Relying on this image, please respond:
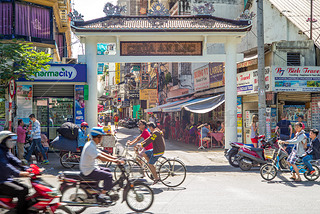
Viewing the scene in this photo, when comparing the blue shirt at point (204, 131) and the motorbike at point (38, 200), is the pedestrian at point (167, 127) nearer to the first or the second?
the blue shirt at point (204, 131)

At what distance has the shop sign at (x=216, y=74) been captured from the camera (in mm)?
22081

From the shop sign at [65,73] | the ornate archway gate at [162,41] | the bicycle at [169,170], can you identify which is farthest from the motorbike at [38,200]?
the shop sign at [65,73]

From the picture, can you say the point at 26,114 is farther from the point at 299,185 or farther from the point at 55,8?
the point at 299,185

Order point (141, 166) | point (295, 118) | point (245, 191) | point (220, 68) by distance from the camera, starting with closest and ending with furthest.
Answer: point (245, 191) < point (141, 166) < point (295, 118) < point (220, 68)

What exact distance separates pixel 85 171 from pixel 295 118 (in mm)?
14467

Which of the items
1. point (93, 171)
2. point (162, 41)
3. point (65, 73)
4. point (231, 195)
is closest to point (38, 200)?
point (93, 171)

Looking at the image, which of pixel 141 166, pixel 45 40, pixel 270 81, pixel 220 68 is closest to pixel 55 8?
pixel 45 40

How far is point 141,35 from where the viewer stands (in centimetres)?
1642

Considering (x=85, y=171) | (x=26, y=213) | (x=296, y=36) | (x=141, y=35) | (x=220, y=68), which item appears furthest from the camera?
(x=220, y=68)

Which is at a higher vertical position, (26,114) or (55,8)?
(55,8)

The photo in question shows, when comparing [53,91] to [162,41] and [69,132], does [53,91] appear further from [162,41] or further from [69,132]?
[162,41]

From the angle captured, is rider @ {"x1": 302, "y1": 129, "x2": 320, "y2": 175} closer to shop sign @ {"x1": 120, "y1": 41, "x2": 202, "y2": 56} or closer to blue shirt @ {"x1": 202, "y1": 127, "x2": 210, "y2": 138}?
shop sign @ {"x1": 120, "y1": 41, "x2": 202, "y2": 56}

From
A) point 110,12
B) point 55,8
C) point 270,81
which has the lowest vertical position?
point 270,81

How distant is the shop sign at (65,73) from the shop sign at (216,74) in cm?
896
